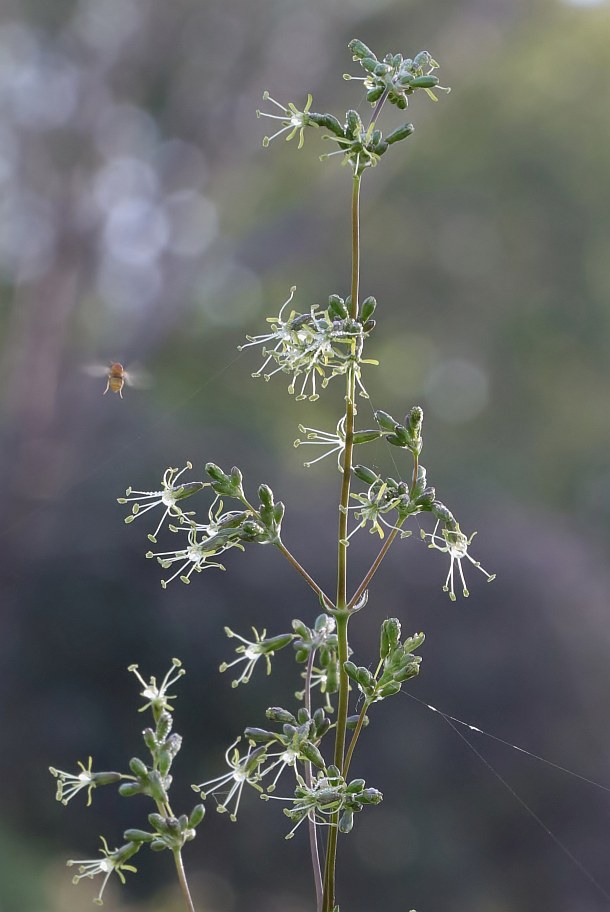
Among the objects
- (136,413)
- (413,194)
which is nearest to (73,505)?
(136,413)

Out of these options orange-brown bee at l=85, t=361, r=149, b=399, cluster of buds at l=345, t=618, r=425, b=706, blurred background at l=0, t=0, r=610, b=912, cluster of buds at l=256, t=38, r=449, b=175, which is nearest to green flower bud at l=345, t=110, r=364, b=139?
cluster of buds at l=256, t=38, r=449, b=175

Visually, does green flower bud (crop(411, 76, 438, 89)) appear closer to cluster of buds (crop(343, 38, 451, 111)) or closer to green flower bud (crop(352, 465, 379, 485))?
cluster of buds (crop(343, 38, 451, 111))

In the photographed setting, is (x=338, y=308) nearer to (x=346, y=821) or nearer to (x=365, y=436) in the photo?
(x=365, y=436)

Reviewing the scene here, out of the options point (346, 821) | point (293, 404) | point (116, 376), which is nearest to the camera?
point (346, 821)

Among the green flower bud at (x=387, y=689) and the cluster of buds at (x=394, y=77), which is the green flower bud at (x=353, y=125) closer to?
the cluster of buds at (x=394, y=77)

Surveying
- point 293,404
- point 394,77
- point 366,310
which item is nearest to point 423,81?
point 394,77

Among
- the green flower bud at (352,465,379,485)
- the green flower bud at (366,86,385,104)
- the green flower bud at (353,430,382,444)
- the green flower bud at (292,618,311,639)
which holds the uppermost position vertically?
the green flower bud at (366,86,385,104)

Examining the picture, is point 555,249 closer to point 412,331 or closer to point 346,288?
point 412,331

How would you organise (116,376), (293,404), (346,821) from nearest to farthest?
(346,821)
(116,376)
(293,404)
